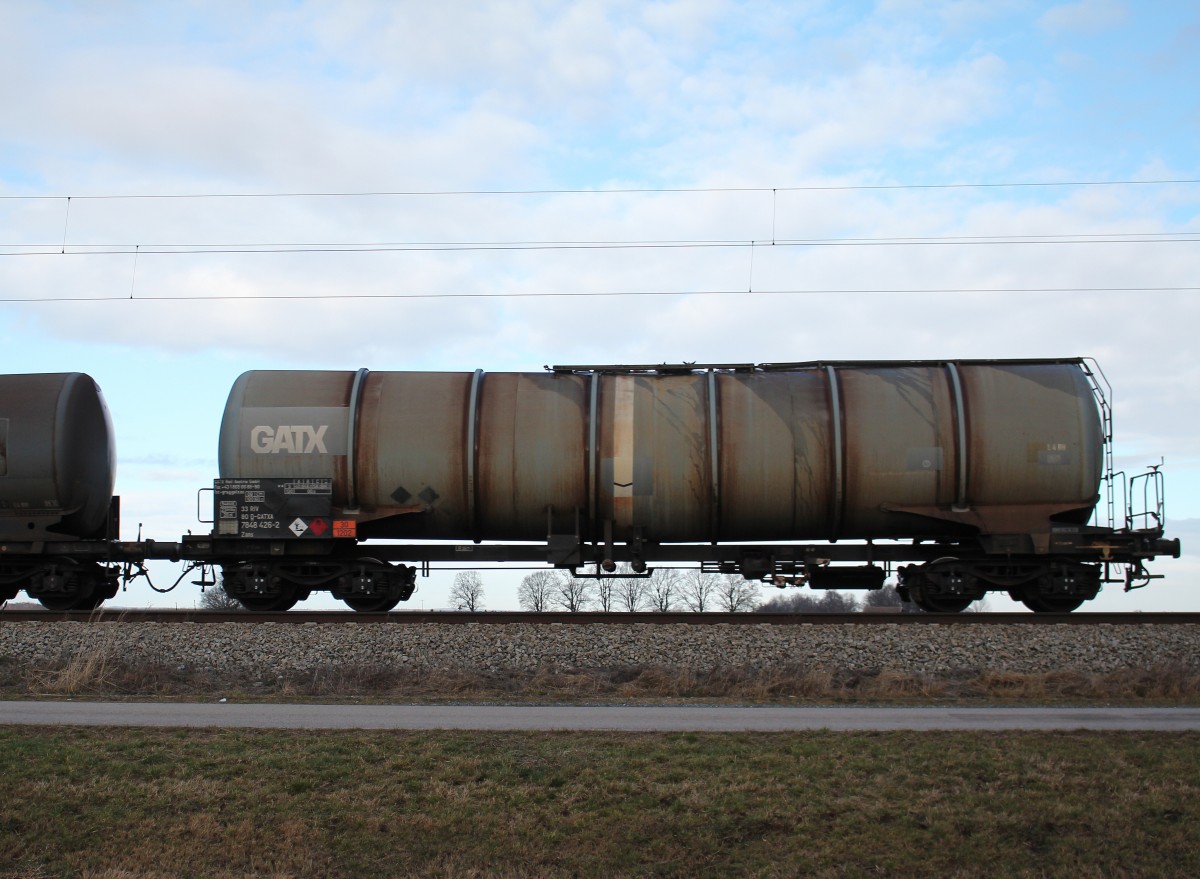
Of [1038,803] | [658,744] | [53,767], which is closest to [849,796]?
[1038,803]

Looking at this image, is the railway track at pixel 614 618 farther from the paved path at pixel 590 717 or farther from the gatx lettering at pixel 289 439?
the paved path at pixel 590 717

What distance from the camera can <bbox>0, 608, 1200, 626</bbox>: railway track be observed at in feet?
50.0

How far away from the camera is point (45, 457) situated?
1709 centimetres

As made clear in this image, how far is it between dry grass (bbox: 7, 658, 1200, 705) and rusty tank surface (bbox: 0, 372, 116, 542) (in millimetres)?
3842

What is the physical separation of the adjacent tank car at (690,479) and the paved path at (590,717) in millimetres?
5396

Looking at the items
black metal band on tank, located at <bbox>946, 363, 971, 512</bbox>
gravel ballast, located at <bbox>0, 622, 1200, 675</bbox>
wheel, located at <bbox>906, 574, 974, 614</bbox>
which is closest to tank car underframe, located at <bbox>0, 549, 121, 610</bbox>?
gravel ballast, located at <bbox>0, 622, 1200, 675</bbox>

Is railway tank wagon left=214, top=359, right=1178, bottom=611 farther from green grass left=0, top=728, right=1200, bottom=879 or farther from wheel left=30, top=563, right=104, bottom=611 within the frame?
green grass left=0, top=728, right=1200, bottom=879

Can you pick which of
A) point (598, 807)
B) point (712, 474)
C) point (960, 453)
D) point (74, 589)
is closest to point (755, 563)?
point (712, 474)

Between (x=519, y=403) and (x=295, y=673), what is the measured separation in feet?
18.1

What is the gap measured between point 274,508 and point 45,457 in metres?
4.13

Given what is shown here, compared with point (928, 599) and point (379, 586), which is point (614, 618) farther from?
point (928, 599)

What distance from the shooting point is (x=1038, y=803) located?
7.45 m

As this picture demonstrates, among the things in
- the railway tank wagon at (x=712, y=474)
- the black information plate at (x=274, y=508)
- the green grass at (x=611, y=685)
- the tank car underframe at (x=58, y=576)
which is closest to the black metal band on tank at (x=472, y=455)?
the railway tank wagon at (x=712, y=474)

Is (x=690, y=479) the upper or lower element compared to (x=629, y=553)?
upper
